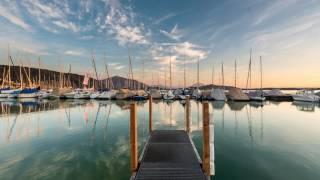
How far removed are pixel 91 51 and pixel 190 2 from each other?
4330 cm

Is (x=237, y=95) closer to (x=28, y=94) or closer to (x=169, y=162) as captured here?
(x=169, y=162)

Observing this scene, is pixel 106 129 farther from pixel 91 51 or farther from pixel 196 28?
pixel 91 51

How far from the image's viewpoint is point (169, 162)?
7031mm

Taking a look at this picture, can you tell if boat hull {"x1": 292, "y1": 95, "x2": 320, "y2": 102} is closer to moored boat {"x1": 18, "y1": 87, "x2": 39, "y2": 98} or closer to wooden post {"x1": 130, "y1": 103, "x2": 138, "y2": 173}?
wooden post {"x1": 130, "y1": 103, "x2": 138, "y2": 173}

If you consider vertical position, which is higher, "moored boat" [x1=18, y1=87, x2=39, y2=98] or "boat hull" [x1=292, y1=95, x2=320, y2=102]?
"moored boat" [x1=18, y1=87, x2=39, y2=98]

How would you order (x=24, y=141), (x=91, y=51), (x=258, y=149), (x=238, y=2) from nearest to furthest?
(x=258, y=149) < (x=24, y=141) < (x=238, y=2) < (x=91, y=51)

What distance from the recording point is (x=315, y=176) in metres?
7.87

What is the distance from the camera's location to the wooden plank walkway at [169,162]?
19.9 ft

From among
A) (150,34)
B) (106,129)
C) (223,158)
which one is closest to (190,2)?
(150,34)

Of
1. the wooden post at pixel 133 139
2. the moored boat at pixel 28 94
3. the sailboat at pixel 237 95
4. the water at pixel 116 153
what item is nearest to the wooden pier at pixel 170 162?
the wooden post at pixel 133 139

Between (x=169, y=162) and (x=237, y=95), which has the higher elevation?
(x=237, y=95)

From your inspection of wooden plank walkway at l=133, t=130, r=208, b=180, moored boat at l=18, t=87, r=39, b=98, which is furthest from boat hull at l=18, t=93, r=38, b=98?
wooden plank walkway at l=133, t=130, r=208, b=180

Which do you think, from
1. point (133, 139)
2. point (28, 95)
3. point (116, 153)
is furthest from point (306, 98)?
point (28, 95)

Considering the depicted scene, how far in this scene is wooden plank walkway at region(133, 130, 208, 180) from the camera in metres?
6.06
